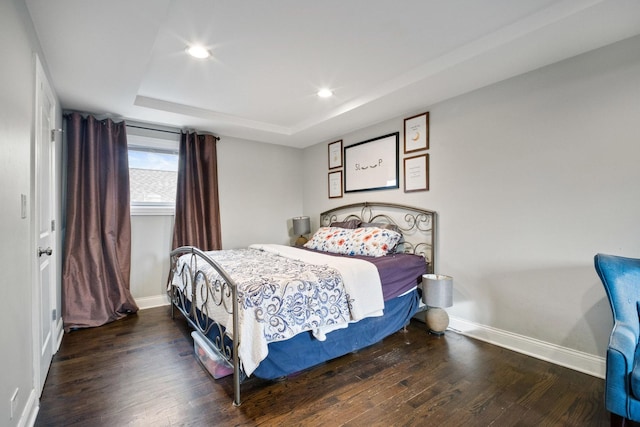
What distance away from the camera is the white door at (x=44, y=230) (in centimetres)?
184

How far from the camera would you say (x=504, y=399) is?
6.15 ft

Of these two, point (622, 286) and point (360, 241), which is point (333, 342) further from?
point (622, 286)

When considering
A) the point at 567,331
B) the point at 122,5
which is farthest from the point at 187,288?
the point at 567,331

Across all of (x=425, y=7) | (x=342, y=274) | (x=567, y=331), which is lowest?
(x=567, y=331)

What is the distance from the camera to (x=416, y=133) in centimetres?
329

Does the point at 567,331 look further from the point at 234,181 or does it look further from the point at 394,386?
the point at 234,181

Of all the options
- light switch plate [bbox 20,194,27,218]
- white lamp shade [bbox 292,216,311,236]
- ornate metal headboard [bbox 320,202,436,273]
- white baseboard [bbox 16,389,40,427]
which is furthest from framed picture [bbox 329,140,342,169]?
white baseboard [bbox 16,389,40,427]

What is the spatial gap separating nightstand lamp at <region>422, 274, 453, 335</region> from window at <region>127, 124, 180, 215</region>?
10.6ft

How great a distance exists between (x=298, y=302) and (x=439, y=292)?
1456 millimetres

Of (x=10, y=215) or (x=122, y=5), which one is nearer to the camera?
(x=10, y=215)

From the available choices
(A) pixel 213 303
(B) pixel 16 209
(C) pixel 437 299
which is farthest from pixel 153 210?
(C) pixel 437 299

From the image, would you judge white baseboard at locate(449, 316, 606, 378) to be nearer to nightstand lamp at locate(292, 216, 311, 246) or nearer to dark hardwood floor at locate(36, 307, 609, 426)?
dark hardwood floor at locate(36, 307, 609, 426)

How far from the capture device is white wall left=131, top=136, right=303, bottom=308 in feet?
12.2

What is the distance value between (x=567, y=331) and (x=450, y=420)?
132cm
